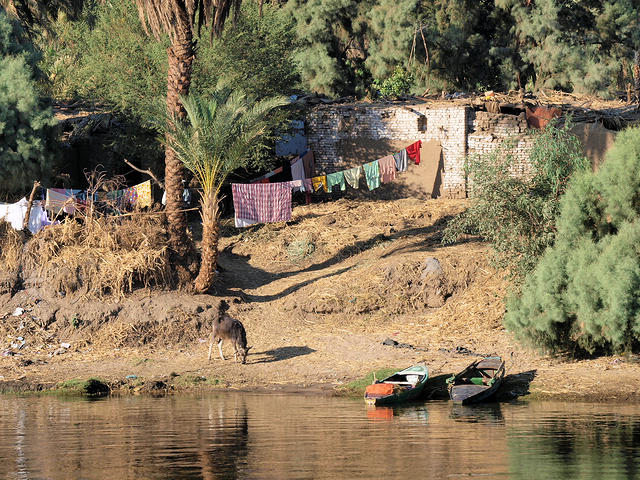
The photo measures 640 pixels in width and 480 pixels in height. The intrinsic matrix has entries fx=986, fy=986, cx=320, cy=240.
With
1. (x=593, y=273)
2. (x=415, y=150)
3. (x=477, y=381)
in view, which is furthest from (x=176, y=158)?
(x=593, y=273)

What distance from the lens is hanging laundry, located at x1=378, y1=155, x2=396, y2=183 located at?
30547mm

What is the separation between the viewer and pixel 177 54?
2439 cm

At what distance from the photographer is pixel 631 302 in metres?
18.8

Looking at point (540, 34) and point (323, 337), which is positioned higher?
point (540, 34)

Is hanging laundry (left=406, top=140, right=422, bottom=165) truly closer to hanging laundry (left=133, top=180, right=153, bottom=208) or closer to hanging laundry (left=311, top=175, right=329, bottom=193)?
hanging laundry (left=311, top=175, right=329, bottom=193)

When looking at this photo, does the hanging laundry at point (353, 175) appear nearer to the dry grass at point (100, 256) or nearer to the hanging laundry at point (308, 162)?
the hanging laundry at point (308, 162)

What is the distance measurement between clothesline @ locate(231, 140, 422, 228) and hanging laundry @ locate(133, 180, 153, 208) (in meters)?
2.49

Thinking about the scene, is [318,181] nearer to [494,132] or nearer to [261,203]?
[261,203]

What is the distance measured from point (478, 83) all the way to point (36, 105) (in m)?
25.1

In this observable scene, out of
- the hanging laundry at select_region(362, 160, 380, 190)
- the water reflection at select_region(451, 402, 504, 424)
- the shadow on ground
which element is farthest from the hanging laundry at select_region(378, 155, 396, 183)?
the water reflection at select_region(451, 402, 504, 424)

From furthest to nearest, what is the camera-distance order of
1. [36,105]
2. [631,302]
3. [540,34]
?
1. [540,34]
2. [36,105]
3. [631,302]

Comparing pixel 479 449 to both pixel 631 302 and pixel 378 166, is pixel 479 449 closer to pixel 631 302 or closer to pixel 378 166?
pixel 631 302

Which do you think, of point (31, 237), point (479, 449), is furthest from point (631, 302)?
point (31, 237)

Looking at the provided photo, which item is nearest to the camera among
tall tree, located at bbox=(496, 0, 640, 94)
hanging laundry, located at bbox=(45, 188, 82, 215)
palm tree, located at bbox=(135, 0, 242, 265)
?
palm tree, located at bbox=(135, 0, 242, 265)
